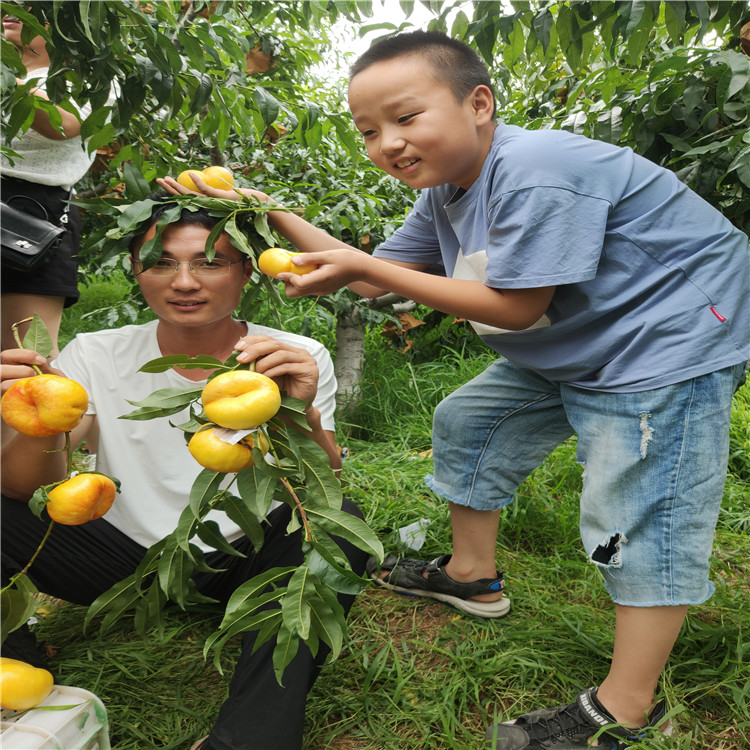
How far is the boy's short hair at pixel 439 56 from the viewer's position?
4.94ft

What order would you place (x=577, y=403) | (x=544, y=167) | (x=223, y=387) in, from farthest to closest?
(x=577, y=403) → (x=544, y=167) → (x=223, y=387)

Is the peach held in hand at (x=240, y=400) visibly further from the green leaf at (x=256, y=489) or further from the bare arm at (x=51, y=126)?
the bare arm at (x=51, y=126)

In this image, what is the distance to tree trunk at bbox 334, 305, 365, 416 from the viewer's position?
358 cm

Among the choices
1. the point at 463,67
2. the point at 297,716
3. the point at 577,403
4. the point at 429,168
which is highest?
the point at 463,67

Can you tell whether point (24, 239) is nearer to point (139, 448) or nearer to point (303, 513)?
point (139, 448)

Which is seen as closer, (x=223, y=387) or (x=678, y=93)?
(x=223, y=387)

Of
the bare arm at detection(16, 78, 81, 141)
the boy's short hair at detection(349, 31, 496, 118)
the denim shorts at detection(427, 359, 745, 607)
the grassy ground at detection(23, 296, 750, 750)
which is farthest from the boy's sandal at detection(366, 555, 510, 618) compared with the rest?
the bare arm at detection(16, 78, 81, 141)

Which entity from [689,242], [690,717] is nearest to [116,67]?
[689,242]

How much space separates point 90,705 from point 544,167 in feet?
4.74

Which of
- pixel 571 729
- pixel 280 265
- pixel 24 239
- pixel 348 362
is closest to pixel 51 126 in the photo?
pixel 24 239

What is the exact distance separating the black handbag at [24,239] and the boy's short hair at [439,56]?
1004 millimetres

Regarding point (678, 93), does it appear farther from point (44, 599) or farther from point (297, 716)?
point (44, 599)

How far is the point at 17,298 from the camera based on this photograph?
2240mm

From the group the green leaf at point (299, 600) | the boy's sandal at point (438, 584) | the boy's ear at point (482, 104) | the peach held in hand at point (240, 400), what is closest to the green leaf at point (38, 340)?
the peach held in hand at point (240, 400)
